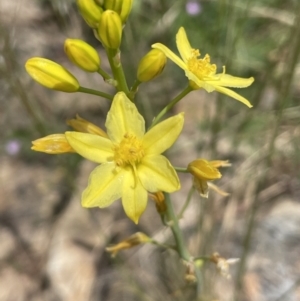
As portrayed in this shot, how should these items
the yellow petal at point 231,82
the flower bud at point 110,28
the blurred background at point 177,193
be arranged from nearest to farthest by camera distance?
the flower bud at point 110,28
the yellow petal at point 231,82
the blurred background at point 177,193

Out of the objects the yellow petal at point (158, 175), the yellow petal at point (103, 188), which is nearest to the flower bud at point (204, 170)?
the yellow petal at point (158, 175)

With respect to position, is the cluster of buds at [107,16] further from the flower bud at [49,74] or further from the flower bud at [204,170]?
the flower bud at [204,170]

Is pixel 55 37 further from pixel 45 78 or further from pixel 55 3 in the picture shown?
pixel 45 78

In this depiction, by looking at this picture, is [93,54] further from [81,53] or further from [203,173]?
[203,173]

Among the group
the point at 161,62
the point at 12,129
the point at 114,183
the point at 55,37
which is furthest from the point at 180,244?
the point at 55,37

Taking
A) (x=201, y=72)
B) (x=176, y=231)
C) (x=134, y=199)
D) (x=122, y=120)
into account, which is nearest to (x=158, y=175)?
(x=134, y=199)

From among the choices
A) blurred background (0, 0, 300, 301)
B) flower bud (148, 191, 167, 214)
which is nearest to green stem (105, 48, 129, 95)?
flower bud (148, 191, 167, 214)

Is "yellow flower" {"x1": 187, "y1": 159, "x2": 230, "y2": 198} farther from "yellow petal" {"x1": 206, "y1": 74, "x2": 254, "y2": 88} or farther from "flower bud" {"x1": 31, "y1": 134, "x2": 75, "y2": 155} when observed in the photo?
"flower bud" {"x1": 31, "y1": 134, "x2": 75, "y2": 155}
